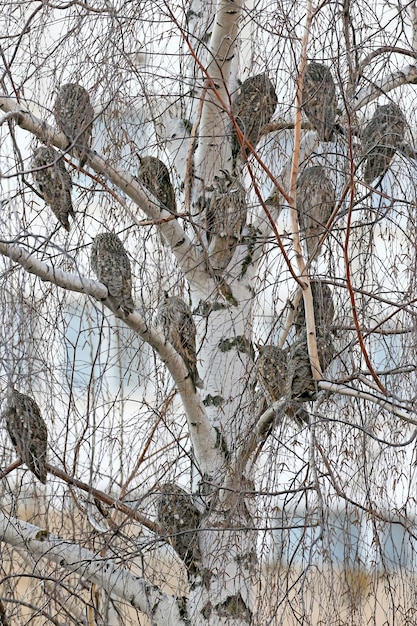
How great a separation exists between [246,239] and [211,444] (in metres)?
0.85

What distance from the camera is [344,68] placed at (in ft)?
10.7

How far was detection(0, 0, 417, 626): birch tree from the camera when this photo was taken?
2689 mm

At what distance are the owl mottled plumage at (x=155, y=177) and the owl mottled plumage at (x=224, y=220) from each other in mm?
189

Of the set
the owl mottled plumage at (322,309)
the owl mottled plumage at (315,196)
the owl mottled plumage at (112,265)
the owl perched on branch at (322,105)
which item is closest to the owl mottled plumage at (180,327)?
the owl mottled plumage at (112,265)

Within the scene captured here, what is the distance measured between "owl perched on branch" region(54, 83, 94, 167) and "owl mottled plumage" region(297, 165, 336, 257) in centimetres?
74

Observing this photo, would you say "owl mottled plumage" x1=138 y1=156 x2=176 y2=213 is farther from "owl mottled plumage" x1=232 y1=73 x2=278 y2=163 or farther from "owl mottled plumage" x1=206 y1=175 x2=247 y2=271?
"owl mottled plumage" x1=232 y1=73 x2=278 y2=163

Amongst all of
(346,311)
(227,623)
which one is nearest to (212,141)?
(346,311)

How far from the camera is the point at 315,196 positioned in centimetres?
312

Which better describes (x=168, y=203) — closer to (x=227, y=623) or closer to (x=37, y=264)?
(x=37, y=264)

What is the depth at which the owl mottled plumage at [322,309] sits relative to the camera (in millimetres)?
2946

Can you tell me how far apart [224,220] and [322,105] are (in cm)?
57

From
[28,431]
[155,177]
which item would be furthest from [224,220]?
[28,431]

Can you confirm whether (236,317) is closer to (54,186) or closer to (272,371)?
(272,371)

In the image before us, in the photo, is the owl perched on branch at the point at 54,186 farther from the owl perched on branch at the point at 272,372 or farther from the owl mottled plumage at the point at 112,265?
the owl perched on branch at the point at 272,372
